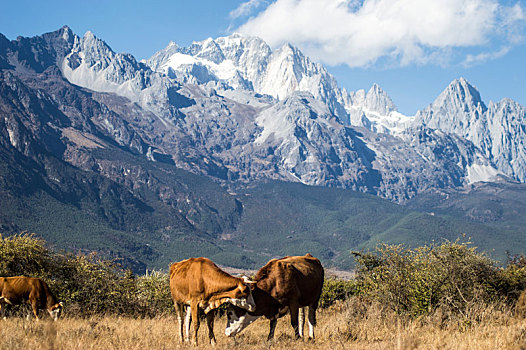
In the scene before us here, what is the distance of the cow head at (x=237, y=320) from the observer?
1504 centimetres

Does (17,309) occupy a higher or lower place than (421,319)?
higher

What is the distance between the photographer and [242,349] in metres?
14.1

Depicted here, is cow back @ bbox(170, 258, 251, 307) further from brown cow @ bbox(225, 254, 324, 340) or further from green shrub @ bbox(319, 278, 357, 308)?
green shrub @ bbox(319, 278, 357, 308)

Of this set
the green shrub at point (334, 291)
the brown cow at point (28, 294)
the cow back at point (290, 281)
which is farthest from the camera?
the green shrub at point (334, 291)

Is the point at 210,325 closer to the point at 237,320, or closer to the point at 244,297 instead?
the point at 237,320

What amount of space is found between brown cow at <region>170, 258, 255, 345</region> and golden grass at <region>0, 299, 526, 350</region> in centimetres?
108

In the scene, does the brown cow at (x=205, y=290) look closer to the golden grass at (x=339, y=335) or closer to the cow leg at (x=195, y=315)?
the cow leg at (x=195, y=315)

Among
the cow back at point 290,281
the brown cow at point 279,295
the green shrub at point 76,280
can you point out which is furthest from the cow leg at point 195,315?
the green shrub at point 76,280

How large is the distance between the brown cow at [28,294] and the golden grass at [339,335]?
131cm

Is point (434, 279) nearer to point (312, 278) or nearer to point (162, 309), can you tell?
point (312, 278)

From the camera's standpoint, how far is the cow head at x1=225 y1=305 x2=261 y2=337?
1504cm

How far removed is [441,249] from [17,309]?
78.6ft

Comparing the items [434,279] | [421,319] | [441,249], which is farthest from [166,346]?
[441,249]

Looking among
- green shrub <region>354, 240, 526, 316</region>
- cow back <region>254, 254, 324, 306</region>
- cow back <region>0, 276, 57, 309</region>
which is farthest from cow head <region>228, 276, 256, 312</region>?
cow back <region>0, 276, 57, 309</region>
